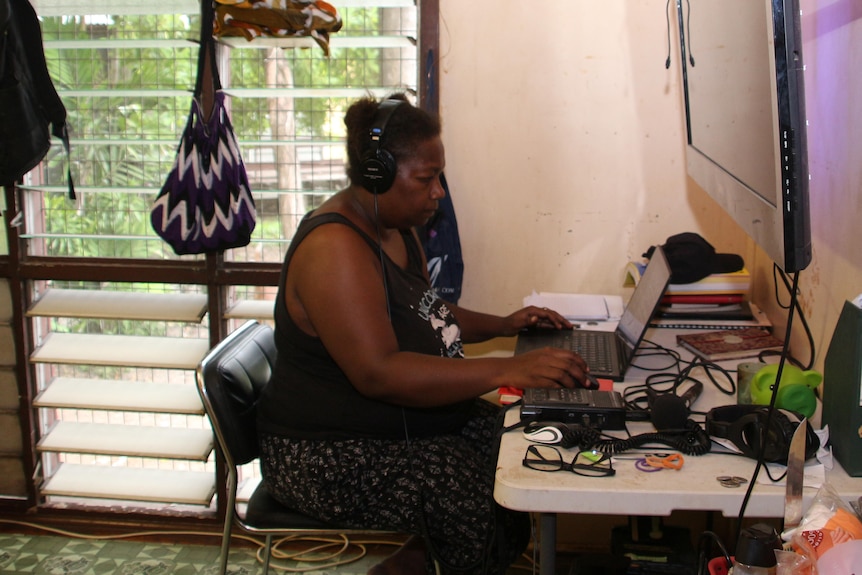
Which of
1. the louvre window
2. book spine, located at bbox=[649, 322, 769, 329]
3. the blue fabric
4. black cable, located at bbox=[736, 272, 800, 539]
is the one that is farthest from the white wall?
black cable, located at bbox=[736, 272, 800, 539]

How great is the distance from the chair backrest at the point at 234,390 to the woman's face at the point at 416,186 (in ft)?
1.50

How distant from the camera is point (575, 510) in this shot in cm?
110

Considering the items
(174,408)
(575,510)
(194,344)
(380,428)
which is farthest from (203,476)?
(575,510)

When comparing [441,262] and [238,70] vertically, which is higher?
[238,70]

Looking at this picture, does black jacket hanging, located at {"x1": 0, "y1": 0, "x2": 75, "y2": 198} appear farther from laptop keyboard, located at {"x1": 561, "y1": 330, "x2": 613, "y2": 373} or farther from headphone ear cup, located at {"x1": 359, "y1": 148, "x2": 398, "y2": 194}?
laptop keyboard, located at {"x1": 561, "y1": 330, "x2": 613, "y2": 373}

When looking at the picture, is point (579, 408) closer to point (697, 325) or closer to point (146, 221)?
point (697, 325)

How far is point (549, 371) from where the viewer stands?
152cm

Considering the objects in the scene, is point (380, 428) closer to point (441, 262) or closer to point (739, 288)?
point (441, 262)

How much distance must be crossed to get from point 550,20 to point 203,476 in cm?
178

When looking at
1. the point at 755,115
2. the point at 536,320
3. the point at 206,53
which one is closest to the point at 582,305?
the point at 536,320

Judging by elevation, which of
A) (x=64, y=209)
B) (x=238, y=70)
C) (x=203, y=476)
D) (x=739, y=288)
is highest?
(x=238, y=70)

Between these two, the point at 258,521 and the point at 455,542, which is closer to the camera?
the point at 455,542

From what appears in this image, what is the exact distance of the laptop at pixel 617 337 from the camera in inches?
67.0

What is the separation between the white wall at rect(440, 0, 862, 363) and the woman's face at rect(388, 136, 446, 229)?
0.67m
